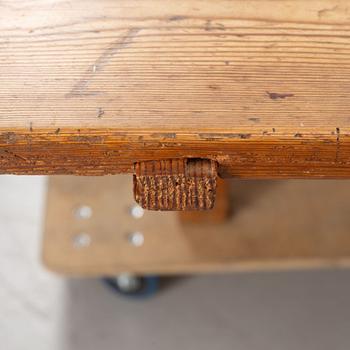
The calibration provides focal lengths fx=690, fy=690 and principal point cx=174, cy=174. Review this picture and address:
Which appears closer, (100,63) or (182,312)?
(100,63)

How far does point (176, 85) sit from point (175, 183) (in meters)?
0.07

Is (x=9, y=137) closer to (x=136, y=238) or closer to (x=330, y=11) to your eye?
(x=330, y=11)

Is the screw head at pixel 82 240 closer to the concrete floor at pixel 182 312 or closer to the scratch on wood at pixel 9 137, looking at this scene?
the concrete floor at pixel 182 312

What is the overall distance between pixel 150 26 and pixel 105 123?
0.09 metres

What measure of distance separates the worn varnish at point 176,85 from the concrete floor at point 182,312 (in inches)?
22.4

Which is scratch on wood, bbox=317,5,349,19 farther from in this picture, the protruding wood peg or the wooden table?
the protruding wood peg

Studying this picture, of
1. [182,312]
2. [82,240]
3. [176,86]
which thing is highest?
[176,86]

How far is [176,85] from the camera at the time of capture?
49 centimetres

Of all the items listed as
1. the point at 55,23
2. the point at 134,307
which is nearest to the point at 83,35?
the point at 55,23

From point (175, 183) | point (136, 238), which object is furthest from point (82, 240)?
point (175, 183)

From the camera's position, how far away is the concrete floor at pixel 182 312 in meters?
1.03

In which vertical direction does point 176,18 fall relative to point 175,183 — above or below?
above

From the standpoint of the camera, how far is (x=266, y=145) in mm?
481

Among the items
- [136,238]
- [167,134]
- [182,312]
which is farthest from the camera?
[182,312]
